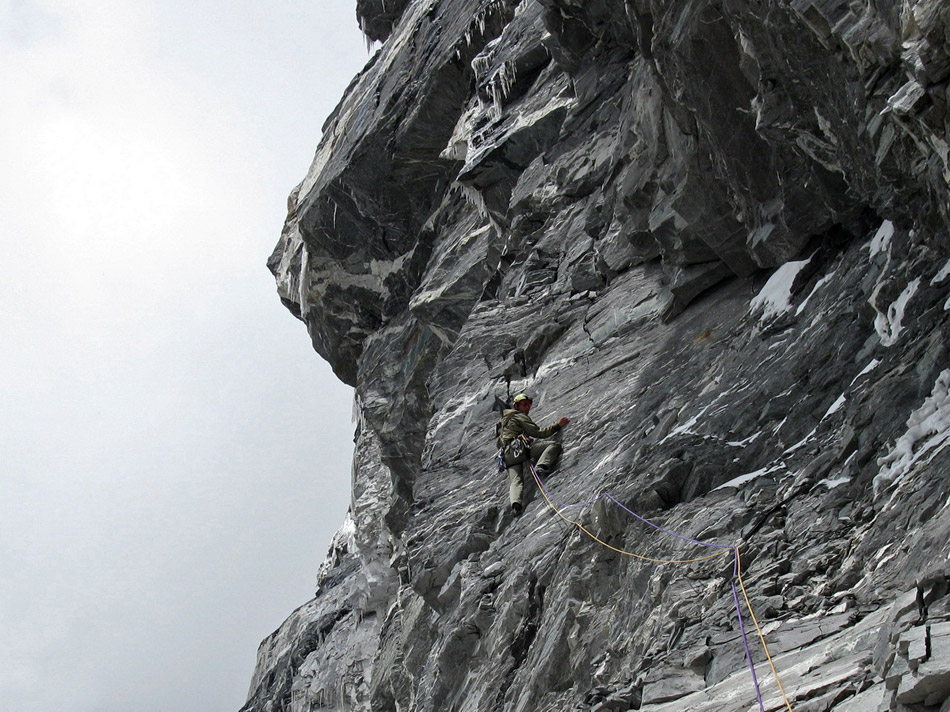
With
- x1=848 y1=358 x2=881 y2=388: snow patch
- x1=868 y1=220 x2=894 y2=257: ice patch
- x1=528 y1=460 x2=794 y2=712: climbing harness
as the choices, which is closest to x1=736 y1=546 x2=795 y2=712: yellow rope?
x1=528 y1=460 x2=794 y2=712: climbing harness

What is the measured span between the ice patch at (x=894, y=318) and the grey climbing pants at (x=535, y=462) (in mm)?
4939

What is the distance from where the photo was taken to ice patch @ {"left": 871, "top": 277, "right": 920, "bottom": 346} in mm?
10102

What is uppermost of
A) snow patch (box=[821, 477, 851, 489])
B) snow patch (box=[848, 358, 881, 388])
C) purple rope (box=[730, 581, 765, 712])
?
snow patch (box=[848, 358, 881, 388])

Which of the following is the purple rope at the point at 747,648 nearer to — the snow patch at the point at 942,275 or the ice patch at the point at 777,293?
the snow patch at the point at 942,275

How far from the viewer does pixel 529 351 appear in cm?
1661

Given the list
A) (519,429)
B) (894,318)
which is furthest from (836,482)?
(519,429)

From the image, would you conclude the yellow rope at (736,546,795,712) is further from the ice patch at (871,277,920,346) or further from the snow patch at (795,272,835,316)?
the snow patch at (795,272,835,316)

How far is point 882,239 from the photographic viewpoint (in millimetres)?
11156

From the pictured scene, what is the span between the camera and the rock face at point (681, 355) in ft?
27.1

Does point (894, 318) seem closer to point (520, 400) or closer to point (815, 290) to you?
point (815, 290)

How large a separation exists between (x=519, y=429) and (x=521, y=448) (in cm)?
45

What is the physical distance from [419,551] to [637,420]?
4285 mm

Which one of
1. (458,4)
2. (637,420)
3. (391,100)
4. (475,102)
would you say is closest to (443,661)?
(637,420)

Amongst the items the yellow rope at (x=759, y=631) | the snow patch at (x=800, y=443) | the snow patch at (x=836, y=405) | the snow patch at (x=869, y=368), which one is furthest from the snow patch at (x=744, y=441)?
the yellow rope at (x=759, y=631)
